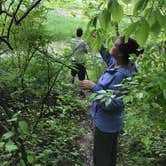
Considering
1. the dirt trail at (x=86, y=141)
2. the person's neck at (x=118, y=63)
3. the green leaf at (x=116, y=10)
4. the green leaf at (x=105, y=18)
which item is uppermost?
the green leaf at (x=116, y=10)

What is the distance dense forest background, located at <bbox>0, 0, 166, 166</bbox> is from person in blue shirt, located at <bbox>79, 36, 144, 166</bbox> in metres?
0.11

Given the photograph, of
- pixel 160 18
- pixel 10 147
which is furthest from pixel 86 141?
pixel 160 18

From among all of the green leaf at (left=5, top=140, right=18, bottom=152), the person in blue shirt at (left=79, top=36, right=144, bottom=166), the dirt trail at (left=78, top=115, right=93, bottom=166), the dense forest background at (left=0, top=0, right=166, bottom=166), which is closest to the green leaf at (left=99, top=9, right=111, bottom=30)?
the dense forest background at (left=0, top=0, right=166, bottom=166)

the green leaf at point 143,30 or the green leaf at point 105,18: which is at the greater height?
the green leaf at point 105,18

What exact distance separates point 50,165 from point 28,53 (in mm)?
1108

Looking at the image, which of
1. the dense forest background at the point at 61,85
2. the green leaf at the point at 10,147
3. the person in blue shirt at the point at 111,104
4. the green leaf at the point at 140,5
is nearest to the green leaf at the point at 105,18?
the dense forest background at the point at 61,85

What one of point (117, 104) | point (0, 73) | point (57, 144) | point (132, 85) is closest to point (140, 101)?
point (132, 85)

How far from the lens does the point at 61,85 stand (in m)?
4.04

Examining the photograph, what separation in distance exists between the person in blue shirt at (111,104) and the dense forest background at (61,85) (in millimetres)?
114

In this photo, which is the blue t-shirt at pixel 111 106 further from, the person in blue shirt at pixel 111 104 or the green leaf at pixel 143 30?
the green leaf at pixel 143 30

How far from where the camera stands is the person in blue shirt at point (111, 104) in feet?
10.2

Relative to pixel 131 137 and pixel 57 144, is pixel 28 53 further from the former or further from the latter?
pixel 131 137

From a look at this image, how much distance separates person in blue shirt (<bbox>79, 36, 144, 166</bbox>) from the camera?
3098mm

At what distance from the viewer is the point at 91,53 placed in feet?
16.5
